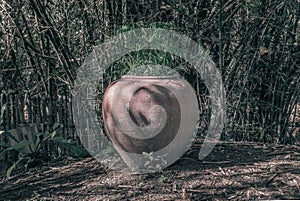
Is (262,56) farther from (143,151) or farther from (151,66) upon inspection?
(143,151)

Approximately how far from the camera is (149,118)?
3996mm

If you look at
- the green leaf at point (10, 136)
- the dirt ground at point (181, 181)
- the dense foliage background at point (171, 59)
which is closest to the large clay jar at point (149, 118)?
the dirt ground at point (181, 181)

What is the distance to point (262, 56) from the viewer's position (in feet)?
17.3

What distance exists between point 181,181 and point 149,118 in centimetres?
63

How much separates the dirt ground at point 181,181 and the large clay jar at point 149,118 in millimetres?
190

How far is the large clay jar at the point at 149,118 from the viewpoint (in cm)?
399

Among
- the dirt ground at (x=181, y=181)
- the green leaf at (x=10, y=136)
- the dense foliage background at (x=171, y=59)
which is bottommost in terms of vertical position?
the dirt ground at (x=181, y=181)

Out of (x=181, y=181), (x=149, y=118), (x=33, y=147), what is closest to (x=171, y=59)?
(x=149, y=118)

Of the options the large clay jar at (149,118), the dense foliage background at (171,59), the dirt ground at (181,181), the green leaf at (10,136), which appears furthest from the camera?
the dense foliage background at (171,59)

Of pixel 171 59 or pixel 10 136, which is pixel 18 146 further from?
pixel 171 59

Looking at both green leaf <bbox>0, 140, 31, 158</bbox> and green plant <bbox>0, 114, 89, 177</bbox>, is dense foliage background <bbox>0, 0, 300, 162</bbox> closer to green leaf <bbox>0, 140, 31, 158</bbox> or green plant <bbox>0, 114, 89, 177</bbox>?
green plant <bbox>0, 114, 89, 177</bbox>

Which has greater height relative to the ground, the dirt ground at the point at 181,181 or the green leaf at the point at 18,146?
the green leaf at the point at 18,146

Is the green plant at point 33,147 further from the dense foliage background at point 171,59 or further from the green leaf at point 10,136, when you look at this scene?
the dense foliage background at point 171,59

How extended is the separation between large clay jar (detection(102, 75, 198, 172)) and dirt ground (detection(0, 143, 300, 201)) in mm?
190
